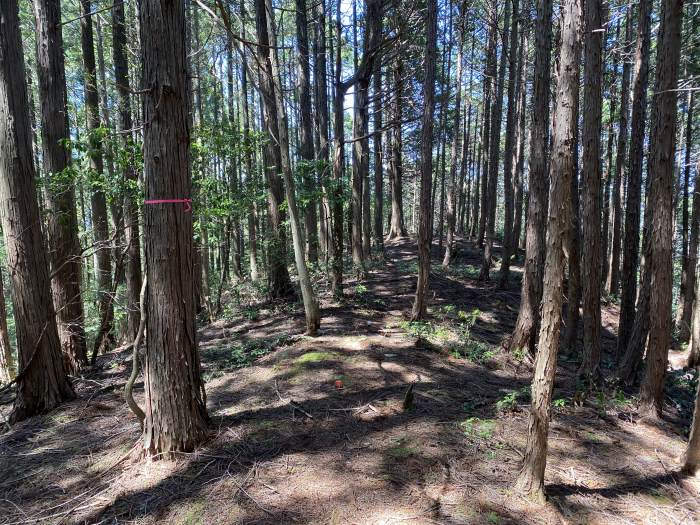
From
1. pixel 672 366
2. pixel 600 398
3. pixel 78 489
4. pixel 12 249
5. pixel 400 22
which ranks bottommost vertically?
pixel 672 366

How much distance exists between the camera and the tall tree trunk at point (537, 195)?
755 centimetres

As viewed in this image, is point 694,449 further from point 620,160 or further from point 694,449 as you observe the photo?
point 620,160

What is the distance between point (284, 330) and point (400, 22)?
9427mm

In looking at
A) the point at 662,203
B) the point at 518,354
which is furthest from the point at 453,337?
the point at 662,203

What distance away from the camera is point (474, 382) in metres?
6.39

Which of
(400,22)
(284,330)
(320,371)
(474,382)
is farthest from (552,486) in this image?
(400,22)

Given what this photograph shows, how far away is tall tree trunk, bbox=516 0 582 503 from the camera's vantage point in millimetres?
3322

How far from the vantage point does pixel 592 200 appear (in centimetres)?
638

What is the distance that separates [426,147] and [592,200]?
3.25 m

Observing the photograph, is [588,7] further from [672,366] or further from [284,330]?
[672,366]

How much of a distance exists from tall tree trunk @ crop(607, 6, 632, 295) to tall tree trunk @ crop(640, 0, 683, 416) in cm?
730

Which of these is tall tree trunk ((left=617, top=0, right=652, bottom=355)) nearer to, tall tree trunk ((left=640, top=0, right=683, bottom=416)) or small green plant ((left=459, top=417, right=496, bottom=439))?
tall tree trunk ((left=640, top=0, right=683, bottom=416))

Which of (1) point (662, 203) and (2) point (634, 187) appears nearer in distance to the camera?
(1) point (662, 203)

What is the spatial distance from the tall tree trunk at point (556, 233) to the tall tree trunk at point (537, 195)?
4607mm
